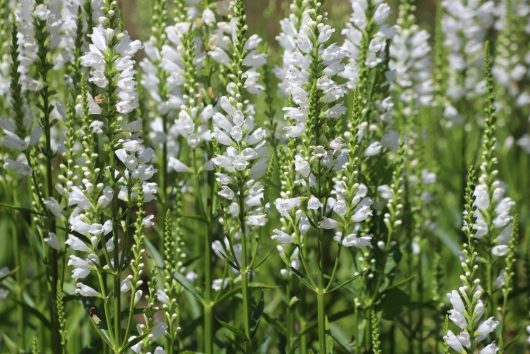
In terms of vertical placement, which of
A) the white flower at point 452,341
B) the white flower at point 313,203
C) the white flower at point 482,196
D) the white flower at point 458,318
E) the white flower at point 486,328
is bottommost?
the white flower at point 452,341

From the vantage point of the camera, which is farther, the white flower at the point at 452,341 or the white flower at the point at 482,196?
the white flower at the point at 482,196

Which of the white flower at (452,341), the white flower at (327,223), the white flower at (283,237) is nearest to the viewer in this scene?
the white flower at (452,341)

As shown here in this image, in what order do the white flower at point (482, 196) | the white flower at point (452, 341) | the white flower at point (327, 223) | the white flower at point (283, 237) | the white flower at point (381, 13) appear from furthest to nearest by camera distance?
the white flower at point (381, 13)
the white flower at point (482, 196)
the white flower at point (283, 237)
the white flower at point (327, 223)
the white flower at point (452, 341)

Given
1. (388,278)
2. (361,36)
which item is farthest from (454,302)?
(361,36)

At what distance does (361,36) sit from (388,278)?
1278mm

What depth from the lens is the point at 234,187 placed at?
4.52 meters

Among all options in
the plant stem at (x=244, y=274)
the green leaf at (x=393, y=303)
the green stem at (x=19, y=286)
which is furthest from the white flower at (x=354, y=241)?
the green stem at (x=19, y=286)

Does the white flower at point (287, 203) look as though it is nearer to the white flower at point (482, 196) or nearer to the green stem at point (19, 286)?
the white flower at point (482, 196)

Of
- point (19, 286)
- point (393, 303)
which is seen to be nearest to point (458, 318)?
point (393, 303)

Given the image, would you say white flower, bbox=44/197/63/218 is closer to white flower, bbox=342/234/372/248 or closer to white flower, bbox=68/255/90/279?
white flower, bbox=68/255/90/279

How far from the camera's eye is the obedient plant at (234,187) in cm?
335

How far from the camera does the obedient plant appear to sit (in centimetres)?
335

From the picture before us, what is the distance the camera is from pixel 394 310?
4410mm

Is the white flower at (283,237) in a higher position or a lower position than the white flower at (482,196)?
lower
